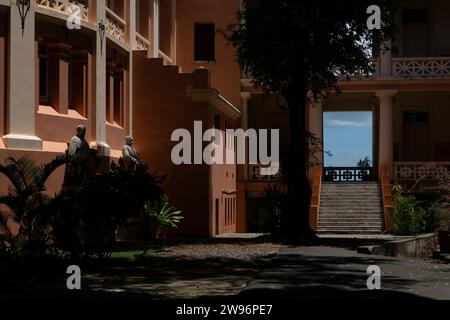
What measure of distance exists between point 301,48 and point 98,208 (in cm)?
862

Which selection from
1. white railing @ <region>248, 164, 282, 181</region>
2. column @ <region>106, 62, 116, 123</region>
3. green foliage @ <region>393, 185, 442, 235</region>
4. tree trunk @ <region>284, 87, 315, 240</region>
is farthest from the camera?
white railing @ <region>248, 164, 282, 181</region>

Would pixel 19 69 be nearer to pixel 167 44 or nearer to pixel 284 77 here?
pixel 284 77

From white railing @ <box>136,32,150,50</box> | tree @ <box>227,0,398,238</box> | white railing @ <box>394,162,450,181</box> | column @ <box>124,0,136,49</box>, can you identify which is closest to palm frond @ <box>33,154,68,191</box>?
tree @ <box>227,0,398,238</box>

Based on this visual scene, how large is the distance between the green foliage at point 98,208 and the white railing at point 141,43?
37.4 ft

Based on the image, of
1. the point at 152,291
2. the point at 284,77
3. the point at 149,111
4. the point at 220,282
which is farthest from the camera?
the point at 149,111

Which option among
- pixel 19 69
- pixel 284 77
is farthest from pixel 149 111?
pixel 19 69

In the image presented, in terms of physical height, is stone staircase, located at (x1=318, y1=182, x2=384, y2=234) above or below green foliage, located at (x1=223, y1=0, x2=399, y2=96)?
below

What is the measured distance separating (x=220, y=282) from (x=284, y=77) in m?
10.3

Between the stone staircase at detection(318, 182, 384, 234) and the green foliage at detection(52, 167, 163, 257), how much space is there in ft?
45.3

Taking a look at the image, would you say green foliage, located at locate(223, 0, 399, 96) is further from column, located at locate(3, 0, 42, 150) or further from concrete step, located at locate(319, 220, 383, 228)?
concrete step, located at locate(319, 220, 383, 228)

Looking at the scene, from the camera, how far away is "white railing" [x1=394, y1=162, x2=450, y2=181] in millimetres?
29453

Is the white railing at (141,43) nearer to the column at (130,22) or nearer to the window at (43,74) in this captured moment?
the column at (130,22)
